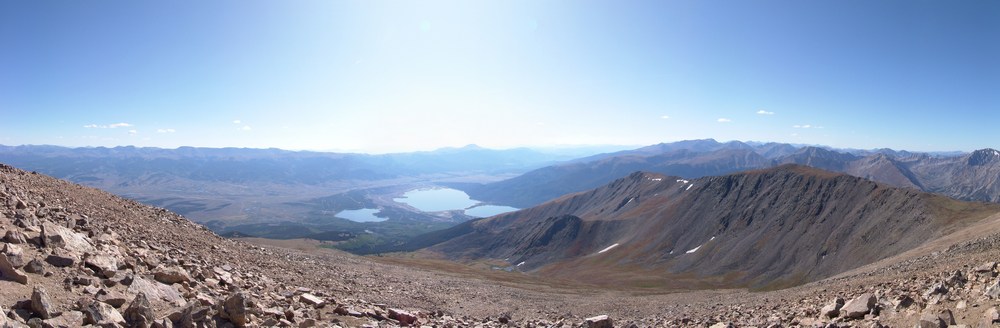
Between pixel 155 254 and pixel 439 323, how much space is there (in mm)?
10535

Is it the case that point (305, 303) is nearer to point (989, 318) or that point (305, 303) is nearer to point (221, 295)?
point (221, 295)

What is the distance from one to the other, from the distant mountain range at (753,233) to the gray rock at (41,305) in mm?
90296

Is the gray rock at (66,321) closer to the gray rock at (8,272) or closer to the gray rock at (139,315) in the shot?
the gray rock at (139,315)

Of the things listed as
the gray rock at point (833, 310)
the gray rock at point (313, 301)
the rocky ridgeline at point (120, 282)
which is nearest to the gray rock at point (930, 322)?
the gray rock at point (833, 310)

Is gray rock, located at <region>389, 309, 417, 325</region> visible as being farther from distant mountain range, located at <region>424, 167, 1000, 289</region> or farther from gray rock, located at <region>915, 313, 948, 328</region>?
distant mountain range, located at <region>424, 167, 1000, 289</region>

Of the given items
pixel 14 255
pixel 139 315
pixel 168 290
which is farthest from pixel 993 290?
pixel 14 255

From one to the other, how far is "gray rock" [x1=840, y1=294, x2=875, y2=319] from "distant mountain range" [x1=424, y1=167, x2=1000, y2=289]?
73.2 m

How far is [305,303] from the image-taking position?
57.0 ft

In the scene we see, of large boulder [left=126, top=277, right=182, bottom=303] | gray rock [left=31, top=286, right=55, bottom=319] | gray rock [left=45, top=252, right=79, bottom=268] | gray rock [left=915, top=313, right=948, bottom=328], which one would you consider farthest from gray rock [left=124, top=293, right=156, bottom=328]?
gray rock [left=915, top=313, right=948, bottom=328]

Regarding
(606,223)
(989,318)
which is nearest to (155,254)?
(989,318)

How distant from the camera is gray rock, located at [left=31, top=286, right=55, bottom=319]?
9531mm

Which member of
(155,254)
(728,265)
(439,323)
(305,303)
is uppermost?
(155,254)

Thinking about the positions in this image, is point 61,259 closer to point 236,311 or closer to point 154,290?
point 154,290

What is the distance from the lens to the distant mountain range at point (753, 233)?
280 feet
